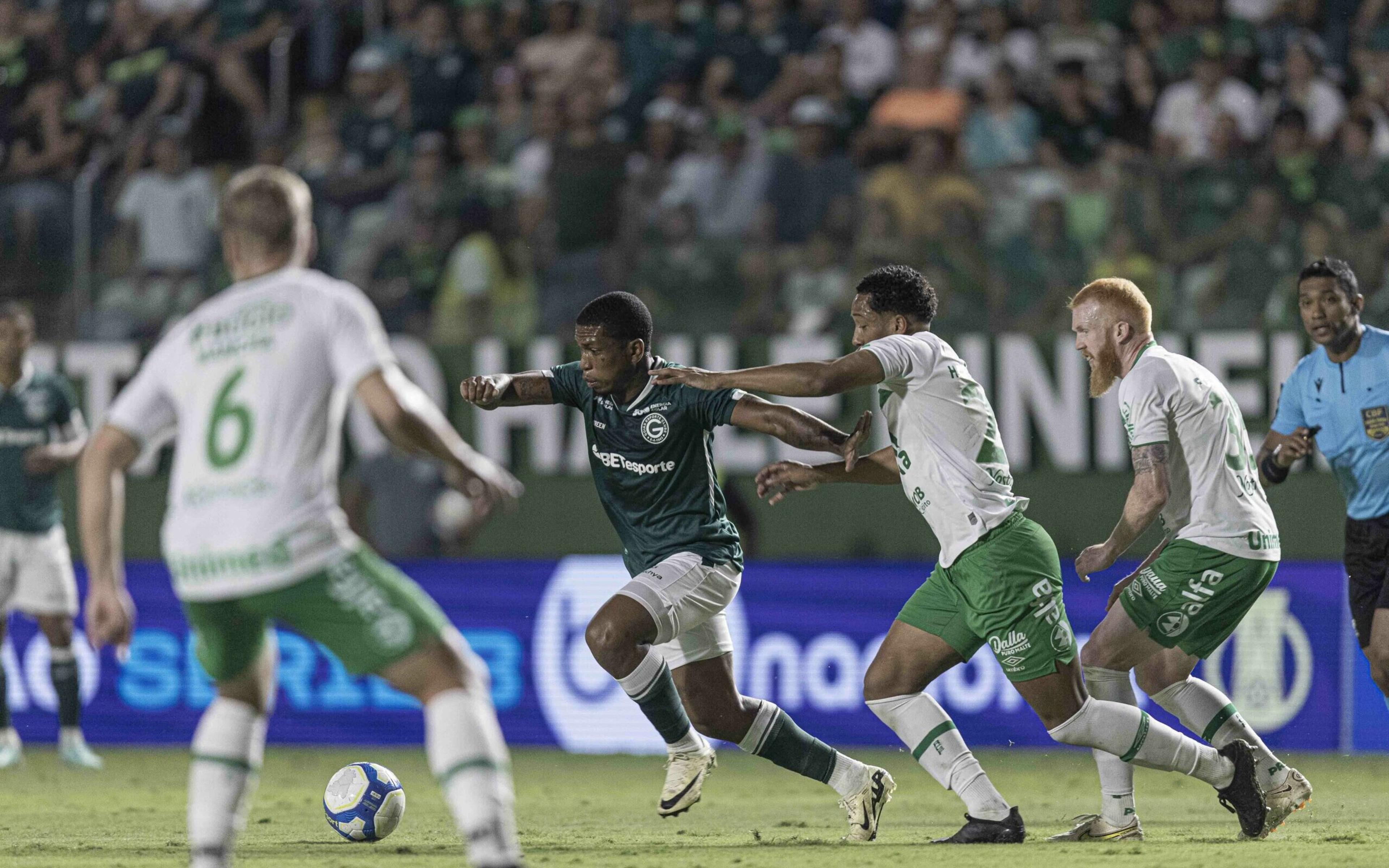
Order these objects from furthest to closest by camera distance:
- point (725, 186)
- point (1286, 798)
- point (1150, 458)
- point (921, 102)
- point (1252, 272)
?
point (921, 102) < point (725, 186) < point (1252, 272) < point (1286, 798) < point (1150, 458)

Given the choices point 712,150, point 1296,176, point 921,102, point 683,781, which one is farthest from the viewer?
point 921,102

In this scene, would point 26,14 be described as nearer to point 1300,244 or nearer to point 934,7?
point 934,7

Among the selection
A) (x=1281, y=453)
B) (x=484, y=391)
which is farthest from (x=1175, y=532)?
(x=484, y=391)

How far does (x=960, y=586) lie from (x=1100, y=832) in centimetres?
127

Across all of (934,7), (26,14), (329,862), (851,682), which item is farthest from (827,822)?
(26,14)

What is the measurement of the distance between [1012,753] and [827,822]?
4007mm

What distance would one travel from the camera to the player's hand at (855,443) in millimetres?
6824

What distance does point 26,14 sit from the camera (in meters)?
16.3

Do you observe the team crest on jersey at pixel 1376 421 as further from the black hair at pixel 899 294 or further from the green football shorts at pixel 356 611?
the green football shorts at pixel 356 611

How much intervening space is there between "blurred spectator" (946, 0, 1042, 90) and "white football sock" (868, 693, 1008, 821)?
8545mm

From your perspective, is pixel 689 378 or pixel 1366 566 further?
pixel 1366 566

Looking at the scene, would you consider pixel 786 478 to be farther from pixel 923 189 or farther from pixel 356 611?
pixel 923 189

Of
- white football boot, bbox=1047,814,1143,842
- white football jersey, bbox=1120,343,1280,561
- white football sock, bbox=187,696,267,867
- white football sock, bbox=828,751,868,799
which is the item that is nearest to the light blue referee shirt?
white football jersey, bbox=1120,343,1280,561

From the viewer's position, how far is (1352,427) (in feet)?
25.5
